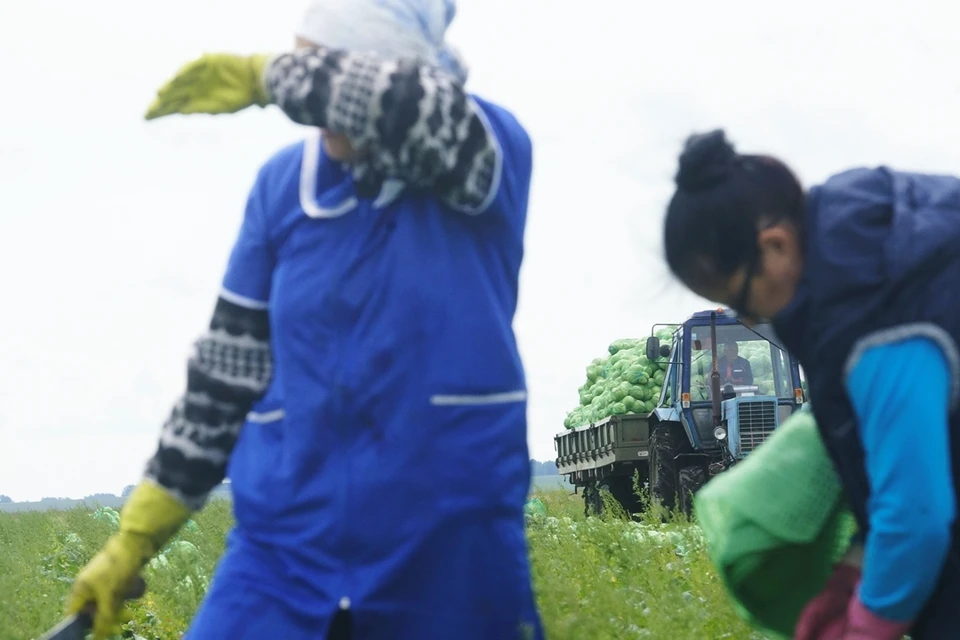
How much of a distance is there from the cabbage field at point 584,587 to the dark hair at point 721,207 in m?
0.58

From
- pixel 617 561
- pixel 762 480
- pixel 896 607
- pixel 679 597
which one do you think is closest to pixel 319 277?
pixel 762 480

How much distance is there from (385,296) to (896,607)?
86 centimetres

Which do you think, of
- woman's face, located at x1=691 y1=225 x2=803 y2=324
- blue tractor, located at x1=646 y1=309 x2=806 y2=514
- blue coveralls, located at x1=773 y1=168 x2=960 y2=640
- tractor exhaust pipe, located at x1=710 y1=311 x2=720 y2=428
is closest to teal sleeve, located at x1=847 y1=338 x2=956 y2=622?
blue coveralls, located at x1=773 y1=168 x2=960 y2=640

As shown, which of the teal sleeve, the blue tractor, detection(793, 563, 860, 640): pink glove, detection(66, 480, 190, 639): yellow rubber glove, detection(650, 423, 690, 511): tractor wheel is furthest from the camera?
detection(650, 423, 690, 511): tractor wheel

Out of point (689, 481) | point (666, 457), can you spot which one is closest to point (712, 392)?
point (689, 481)

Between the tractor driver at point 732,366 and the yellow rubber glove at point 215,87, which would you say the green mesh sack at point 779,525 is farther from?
the tractor driver at point 732,366

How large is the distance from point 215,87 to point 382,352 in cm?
50

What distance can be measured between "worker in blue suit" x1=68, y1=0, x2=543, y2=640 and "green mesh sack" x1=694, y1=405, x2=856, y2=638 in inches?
13.6

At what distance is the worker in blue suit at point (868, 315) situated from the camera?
2.06m

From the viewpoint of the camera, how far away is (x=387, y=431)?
7.57ft

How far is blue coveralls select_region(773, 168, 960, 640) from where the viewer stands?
6.74 feet

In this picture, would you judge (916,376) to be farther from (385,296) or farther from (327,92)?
(327,92)

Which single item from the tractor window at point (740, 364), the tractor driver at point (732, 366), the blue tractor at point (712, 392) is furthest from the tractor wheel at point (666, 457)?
the tractor driver at point (732, 366)

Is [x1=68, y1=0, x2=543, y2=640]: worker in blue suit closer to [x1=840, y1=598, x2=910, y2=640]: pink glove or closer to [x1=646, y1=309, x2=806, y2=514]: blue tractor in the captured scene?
[x1=840, y1=598, x2=910, y2=640]: pink glove
